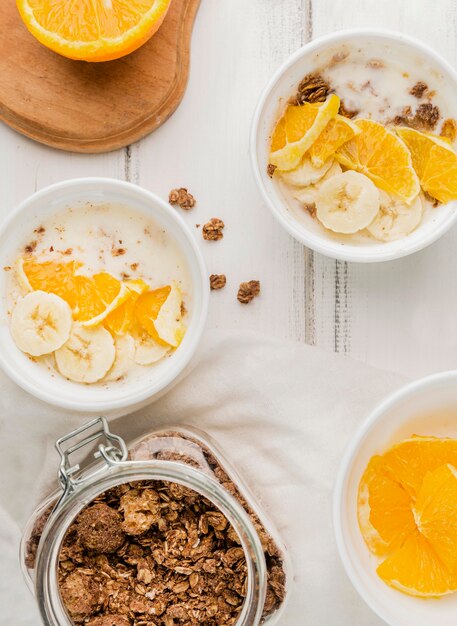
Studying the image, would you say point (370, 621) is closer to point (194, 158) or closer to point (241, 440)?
point (241, 440)

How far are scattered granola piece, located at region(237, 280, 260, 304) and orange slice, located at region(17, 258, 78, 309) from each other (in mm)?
295

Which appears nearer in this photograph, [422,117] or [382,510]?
[382,510]

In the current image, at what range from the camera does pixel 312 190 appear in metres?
1.55

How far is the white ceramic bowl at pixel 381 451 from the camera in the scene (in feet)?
4.52

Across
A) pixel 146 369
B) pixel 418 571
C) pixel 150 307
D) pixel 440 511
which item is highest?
pixel 150 307

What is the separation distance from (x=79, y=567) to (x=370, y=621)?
20.1 inches

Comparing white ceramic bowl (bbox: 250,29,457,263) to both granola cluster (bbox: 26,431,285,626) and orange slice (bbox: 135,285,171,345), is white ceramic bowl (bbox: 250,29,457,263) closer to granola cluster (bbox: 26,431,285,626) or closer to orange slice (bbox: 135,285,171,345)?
orange slice (bbox: 135,285,171,345)

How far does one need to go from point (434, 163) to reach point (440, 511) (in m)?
0.59

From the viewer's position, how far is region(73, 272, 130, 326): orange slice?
58.7 inches

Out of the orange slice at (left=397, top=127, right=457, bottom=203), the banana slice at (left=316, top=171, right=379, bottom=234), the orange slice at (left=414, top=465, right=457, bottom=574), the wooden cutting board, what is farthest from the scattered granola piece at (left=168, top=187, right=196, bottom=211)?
the orange slice at (left=414, top=465, right=457, bottom=574)

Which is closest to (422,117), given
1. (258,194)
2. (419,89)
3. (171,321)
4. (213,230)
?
(419,89)

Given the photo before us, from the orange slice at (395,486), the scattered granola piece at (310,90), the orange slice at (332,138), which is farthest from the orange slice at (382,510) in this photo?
the scattered granola piece at (310,90)

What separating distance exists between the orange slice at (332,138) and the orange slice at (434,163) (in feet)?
0.33

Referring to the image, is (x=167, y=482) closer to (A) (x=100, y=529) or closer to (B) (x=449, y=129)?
(A) (x=100, y=529)
